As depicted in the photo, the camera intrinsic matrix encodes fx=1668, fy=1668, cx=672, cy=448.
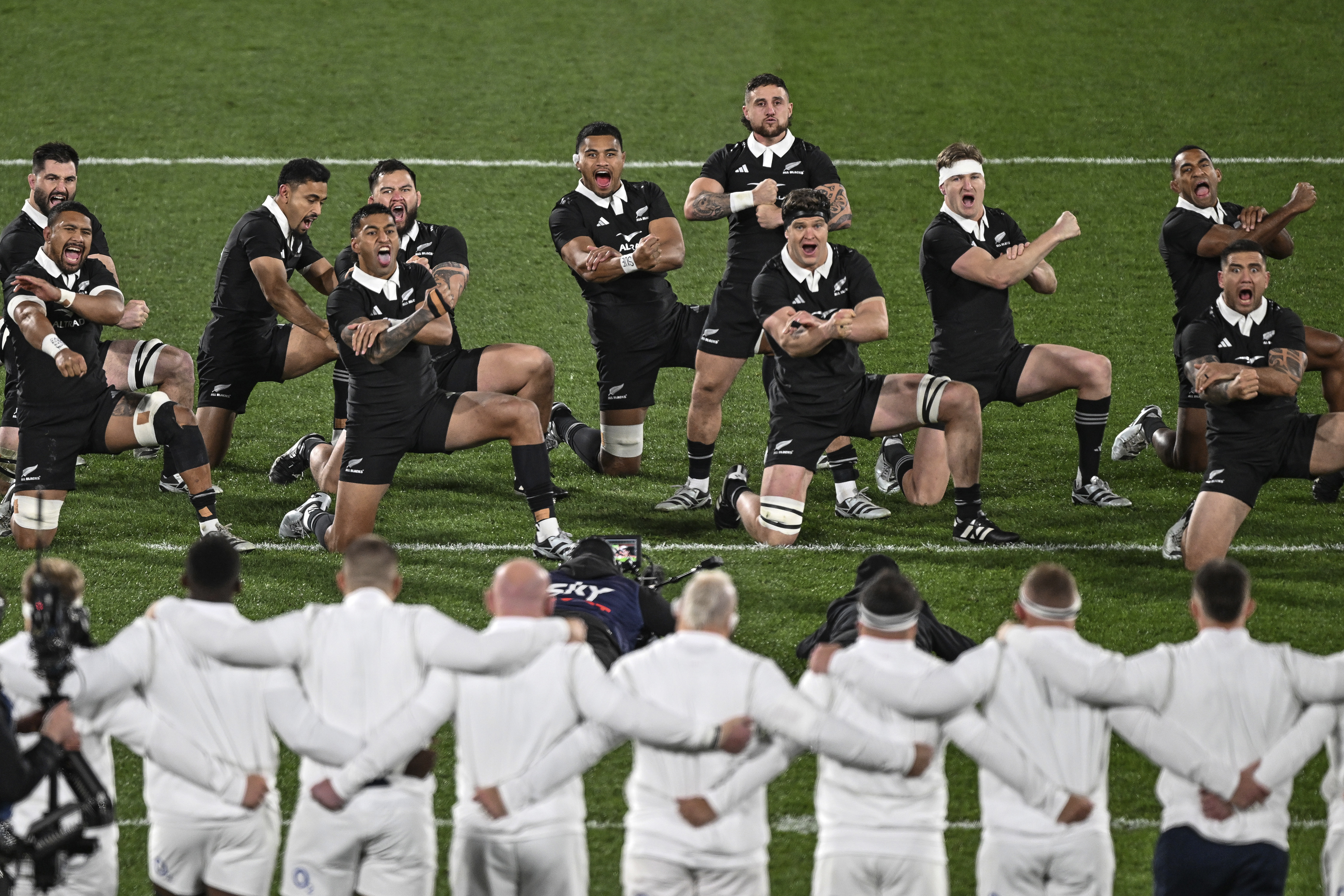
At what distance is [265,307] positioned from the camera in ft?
31.0

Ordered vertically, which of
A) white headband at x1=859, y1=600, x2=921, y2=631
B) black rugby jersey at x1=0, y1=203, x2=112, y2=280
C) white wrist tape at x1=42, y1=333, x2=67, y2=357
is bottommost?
white headband at x1=859, y1=600, x2=921, y2=631

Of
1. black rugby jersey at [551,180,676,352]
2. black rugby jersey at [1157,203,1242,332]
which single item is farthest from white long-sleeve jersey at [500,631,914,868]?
black rugby jersey at [1157,203,1242,332]

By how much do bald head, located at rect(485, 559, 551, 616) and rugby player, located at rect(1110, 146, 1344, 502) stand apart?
497 cm

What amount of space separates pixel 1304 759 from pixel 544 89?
11.9 metres

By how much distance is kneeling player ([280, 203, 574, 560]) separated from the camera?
805 cm

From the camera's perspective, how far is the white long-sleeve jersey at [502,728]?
16.0ft

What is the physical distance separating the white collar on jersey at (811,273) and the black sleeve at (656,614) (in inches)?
80.8

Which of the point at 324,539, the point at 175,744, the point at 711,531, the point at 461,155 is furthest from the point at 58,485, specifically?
the point at 461,155

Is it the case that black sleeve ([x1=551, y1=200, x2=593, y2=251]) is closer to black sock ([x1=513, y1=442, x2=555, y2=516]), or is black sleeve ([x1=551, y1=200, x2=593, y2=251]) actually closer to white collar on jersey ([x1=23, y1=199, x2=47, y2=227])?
black sock ([x1=513, y1=442, x2=555, y2=516])

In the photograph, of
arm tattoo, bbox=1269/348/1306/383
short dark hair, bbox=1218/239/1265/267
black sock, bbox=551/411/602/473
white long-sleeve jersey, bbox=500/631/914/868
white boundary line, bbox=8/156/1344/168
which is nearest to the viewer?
white long-sleeve jersey, bbox=500/631/914/868

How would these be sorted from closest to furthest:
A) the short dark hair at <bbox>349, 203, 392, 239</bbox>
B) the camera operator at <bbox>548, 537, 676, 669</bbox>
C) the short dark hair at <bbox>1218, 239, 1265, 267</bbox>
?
the camera operator at <bbox>548, 537, 676, 669</bbox> < the short dark hair at <bbox>1218, 239, 1265, 267</bbox> < the short dark hair at <bbox>349, 203, 392, 239</bbox>

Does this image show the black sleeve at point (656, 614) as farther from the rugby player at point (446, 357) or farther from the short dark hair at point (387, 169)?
the short dark hair at point (387, 169)

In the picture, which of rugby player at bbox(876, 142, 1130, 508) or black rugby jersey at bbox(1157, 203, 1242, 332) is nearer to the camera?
rugby player at bbox(876, 142, 1130, 508)

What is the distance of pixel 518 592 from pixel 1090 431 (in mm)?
4774
